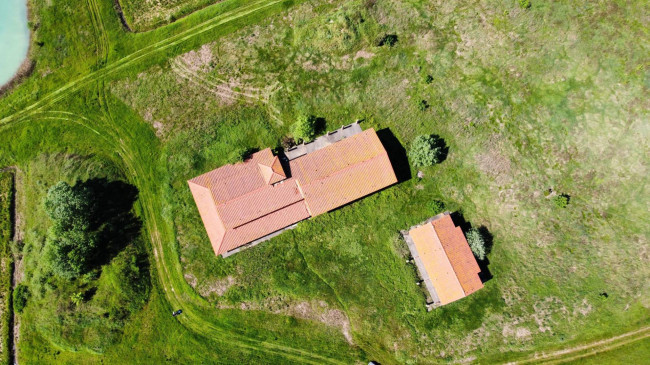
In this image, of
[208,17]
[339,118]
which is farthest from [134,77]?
[339,118]

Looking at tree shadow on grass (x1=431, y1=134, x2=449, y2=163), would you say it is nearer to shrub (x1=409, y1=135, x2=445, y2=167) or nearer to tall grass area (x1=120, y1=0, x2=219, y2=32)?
shrub (x1=409, y1=135, x2=445, y2=167)

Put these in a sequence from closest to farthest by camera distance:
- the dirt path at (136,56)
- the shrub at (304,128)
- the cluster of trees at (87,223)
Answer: the cluster of trees at (87,223)
the shrub at (304,128)
the dirt path at (136,56)

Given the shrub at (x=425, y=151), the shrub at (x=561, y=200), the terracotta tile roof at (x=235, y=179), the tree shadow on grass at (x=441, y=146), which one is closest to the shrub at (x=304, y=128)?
the terracotta tile roof at (x=235, y=179)

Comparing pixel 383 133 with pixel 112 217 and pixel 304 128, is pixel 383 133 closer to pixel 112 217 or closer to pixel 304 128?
pixel 304 128

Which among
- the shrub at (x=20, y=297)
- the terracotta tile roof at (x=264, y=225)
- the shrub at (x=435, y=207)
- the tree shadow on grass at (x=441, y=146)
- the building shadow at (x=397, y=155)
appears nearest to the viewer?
the terracotta tile roof at (x=264, y=225)

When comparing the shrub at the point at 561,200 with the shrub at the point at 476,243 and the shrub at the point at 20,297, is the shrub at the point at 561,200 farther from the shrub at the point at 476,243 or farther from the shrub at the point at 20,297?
the shrub at the point at 20,297

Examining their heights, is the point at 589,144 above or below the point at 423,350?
above

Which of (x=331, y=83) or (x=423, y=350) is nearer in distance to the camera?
(x=423, y=350)

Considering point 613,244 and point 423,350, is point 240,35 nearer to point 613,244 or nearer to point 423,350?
point 423,350
